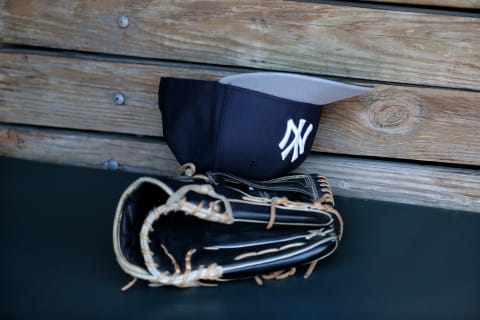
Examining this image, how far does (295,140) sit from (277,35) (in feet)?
0.81

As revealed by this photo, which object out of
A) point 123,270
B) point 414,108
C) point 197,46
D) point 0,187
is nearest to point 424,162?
point 414,108

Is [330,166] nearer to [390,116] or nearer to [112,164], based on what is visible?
[390,116]

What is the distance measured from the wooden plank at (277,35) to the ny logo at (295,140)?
0.18m

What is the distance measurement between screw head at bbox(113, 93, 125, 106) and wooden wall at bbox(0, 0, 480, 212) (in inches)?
0.4

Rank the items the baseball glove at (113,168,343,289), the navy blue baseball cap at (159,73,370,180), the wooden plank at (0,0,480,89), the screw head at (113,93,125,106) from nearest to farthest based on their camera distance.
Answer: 1. the baseball glove at (113,168,343,289)
2. the navy blue baseball cap at (159,73,370,180)
3. the wooden plank at (0,0,480,89)
4. the screw head at (113,93,125,106)

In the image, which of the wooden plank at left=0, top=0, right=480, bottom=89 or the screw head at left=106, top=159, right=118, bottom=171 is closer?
the wooden plank at left=0, top=0, right=480, bottom=89

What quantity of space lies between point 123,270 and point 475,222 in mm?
716

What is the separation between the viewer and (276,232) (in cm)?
98

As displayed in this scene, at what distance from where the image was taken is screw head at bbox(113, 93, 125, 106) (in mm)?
1280

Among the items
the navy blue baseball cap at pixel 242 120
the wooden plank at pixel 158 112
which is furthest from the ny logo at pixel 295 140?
the wooden plank at pixel 158 112

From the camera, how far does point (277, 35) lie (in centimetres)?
119

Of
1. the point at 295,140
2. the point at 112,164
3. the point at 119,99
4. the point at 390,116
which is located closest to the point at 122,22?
the point at 119,99

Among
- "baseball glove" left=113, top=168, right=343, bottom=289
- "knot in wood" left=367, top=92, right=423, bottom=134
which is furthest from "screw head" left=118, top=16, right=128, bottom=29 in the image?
"knot in wood" left=367, top=92, right=423, bottom=134

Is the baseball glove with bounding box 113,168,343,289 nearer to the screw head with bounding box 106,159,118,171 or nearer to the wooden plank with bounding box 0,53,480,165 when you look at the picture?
the wooden plank with bounding box 0,53,480,165
